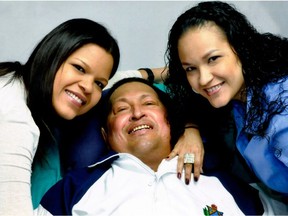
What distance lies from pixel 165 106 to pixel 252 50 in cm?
47

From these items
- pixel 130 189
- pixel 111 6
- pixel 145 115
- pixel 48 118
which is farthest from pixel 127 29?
pixel 130 189

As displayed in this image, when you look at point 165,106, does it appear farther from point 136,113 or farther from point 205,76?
point 205,76

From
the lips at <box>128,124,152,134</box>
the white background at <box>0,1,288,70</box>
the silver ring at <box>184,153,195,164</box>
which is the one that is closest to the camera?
the silver ring at <box>184,153,195,164</box>

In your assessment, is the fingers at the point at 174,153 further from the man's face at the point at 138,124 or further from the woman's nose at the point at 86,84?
the woman's nose at the point at 86,84

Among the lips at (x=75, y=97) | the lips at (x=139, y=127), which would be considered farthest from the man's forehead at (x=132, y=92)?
the lips at (x=75, y=97)

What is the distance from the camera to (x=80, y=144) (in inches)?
61.3

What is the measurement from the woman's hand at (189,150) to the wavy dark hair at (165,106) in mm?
44

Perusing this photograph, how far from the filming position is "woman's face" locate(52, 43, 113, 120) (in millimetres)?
1293

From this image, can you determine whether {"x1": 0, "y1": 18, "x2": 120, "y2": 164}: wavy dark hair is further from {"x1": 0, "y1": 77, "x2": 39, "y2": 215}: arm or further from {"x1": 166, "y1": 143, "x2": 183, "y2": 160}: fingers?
{"x1": 166, "y1": 143, "x2": 183, "y2": 160}: fingers

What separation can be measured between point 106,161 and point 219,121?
1.74ft

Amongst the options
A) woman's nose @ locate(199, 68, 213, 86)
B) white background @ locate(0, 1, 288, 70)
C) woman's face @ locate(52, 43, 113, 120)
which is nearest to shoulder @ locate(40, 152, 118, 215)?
woman's face @ locate(52, 43, 113, 120)

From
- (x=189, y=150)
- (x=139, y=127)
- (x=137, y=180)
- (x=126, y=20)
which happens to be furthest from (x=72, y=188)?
(x=126, y=20)

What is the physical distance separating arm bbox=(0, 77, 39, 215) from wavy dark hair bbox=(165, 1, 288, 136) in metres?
0.57

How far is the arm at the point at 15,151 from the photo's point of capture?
100 cm
